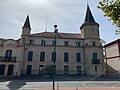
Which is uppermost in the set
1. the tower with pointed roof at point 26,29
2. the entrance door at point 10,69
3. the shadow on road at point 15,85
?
the tower with pointed roof at point 26,29

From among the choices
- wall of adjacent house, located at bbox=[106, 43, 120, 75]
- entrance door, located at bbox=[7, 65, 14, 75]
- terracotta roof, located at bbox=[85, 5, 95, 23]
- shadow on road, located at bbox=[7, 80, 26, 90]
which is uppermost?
terracotta roof, located at bbox=[85, 5, 95, 23]

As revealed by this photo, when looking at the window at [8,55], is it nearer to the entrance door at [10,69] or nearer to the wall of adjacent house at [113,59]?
the entrance door at [10,69]

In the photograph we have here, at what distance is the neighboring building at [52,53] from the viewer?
104ft

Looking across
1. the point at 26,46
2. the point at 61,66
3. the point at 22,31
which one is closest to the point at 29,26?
the point at 22,31

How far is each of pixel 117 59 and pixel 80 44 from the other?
10375 mm

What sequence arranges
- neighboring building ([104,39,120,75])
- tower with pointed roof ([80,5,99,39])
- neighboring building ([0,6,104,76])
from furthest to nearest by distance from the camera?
tower with pointed roof ([80,5,99,39]), neighboring building ([104,39,120,75]), neighboring building ([0,6,104,76])

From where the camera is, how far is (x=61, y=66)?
3362 cm

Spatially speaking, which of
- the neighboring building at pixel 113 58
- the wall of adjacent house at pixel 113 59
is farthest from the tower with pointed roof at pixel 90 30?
the wall of adjacent house at pixel 113 59

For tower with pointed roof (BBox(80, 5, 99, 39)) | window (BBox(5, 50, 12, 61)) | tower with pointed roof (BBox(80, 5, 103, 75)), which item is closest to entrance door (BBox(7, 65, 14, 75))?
window (BBox(5, 50, 12, 61))

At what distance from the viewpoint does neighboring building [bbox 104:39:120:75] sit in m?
32.8

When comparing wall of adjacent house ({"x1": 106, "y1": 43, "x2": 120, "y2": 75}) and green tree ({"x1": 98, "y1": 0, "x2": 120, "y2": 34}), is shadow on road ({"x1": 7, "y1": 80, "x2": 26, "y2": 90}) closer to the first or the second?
green tree ({"x1": 98, "y1": 0, "x2": 120, "y2": 34})

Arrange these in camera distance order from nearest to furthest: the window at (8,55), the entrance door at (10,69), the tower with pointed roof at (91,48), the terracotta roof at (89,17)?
1. the entrance door at (10,69)
2. the window at (8,55)
3. the tower with pointed roof at (91,48)
4. the terracotta roof at (89,17)

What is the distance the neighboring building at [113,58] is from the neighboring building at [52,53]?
11.0 feet

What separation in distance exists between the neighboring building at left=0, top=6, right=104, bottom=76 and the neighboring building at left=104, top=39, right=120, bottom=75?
3.36 meters
